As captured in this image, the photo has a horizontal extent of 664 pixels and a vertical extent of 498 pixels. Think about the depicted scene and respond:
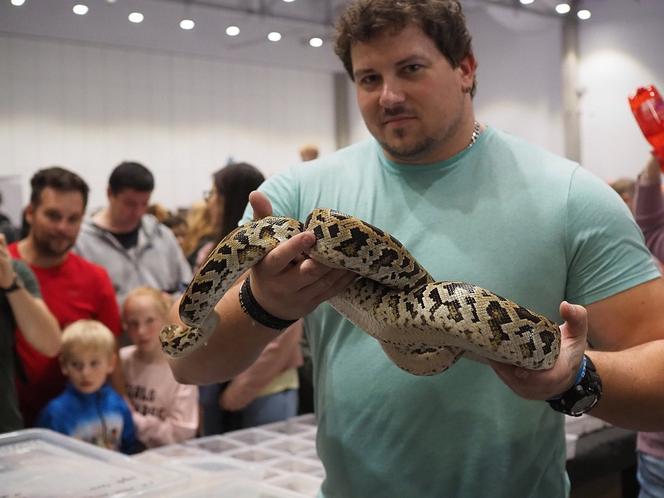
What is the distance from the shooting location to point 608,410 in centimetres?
151

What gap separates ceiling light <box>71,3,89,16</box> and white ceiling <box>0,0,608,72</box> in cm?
2

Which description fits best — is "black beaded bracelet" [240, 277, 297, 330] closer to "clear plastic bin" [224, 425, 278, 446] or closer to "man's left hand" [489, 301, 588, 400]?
"man's left hand" [489, 301, 588, 400]

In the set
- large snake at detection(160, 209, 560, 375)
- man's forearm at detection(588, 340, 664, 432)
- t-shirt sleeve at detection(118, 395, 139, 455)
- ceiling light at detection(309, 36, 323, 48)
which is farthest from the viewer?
ceiling light at detection(309, 36, 323, 48)

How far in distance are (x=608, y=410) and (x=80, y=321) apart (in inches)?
85.8

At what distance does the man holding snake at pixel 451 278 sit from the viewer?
1584mm

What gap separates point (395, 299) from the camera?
4.49ft

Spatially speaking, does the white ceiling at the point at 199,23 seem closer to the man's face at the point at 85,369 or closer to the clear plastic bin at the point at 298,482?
the man's face at the point at 85,369

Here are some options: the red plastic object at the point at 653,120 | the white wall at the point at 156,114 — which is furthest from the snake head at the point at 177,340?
the white wall at the point at 156,114

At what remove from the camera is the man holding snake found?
5.20 feet

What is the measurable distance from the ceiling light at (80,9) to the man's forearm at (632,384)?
2.12m

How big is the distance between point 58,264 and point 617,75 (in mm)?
5143

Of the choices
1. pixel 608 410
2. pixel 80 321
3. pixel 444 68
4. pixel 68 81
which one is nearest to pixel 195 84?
pixel 68 81

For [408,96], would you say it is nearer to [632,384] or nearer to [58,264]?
[632,384]

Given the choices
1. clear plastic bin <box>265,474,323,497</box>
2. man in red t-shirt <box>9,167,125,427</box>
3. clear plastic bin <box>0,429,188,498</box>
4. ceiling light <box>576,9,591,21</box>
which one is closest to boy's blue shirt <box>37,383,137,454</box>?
man in red t-shirt <box>9,167,125,427</box>
